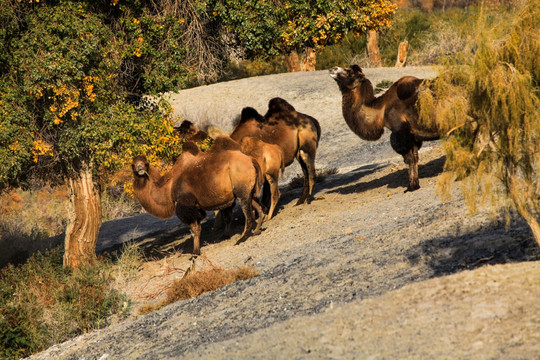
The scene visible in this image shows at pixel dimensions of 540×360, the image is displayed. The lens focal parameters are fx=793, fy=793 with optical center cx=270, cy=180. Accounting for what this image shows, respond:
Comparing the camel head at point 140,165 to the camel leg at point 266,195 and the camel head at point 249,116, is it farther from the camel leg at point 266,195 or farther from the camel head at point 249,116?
the camel leg at point 266,195

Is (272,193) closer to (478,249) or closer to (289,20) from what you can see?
(289,20)

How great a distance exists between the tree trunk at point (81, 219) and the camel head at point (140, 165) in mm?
1317

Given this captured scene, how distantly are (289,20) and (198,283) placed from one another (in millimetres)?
5766

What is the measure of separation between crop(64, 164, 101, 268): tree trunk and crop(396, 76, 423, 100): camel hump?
603 centimetres

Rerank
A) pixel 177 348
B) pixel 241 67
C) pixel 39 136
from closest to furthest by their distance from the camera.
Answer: pixel 177 348
pixel 39 136
pixel 241 67

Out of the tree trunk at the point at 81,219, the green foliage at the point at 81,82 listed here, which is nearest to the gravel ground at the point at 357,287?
the tree trunk at the point at 81,219

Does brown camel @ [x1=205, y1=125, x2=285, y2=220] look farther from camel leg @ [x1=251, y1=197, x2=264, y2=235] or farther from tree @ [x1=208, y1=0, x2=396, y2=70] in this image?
tree @ [x1=208, y1=0, x2=396, y2=70]

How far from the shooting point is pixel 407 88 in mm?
14828

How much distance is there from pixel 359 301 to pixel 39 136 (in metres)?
7.31

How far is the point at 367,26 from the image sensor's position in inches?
598

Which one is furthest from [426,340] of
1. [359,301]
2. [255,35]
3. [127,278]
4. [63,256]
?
[63,256]

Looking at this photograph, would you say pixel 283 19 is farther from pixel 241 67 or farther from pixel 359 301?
pixel 241 67

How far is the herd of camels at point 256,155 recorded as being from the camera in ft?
46.4

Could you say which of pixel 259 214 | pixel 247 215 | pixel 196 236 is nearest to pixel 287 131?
pixel 259 214
